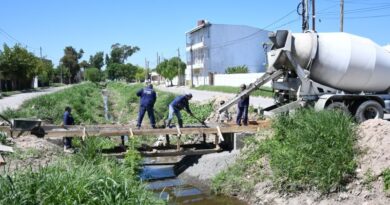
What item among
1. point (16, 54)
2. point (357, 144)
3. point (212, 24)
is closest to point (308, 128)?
point (357, 144)

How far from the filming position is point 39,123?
14273 mm

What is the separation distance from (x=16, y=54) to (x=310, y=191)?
59.0 meters

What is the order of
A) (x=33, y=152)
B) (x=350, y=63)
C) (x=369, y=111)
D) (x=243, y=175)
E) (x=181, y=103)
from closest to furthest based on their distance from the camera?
(x=33, y=152) → (x=243, y=175) → (x=181, y=103) → (x=350, y=63) → (x=369, y=111)

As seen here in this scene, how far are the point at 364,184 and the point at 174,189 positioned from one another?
5.49 metres

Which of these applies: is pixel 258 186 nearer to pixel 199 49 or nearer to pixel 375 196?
pixel 375 196

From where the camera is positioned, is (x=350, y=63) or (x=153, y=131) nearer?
(x=153, y=131)

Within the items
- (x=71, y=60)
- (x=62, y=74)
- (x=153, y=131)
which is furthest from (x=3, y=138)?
(x=71, y=60)

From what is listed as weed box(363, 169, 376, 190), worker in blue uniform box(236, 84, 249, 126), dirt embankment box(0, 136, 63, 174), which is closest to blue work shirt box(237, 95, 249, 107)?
worker in blue uniform box(236, 84, 249, 126)

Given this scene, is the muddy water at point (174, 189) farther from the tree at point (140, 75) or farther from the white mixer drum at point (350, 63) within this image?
the tree at point (140, 75)

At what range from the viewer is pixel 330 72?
51.9ft

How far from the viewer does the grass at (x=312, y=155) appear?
10625 mm

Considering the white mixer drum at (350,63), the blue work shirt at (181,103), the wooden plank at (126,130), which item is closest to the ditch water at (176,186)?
the wooden plank at (126,130)

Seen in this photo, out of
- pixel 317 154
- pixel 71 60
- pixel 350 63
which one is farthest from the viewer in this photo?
pixel 71 60

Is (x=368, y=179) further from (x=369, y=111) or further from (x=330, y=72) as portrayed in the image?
(x=369, y=111)
